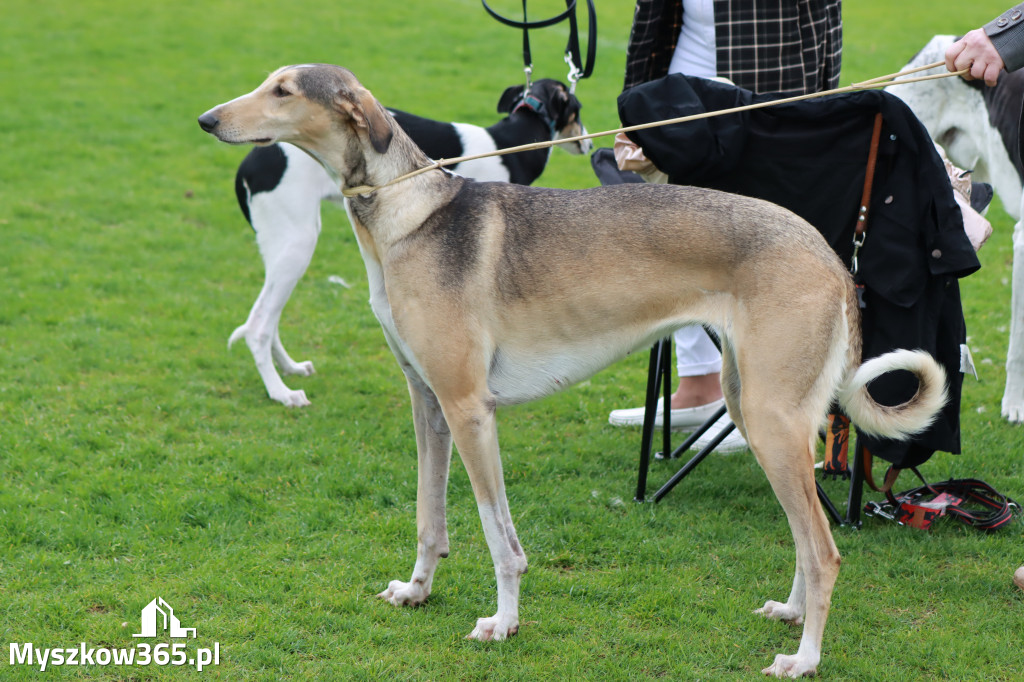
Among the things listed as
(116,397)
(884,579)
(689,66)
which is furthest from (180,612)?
(689,66)

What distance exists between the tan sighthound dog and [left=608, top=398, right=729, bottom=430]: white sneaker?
1.98 m

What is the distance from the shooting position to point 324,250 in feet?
27.0

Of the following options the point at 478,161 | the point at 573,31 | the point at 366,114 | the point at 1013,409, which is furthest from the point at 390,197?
the point at 1013,409

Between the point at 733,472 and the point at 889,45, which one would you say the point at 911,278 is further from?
the point at 889,45

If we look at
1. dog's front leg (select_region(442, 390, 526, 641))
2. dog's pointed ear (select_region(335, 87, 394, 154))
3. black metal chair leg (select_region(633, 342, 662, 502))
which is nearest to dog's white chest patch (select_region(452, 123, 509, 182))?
black metal chair leg (select_region(633, 342, 662, 502))

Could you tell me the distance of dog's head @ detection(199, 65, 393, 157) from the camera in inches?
118

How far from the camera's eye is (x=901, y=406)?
123 inches

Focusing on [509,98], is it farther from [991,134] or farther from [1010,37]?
[1010,37]

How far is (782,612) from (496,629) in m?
1.03

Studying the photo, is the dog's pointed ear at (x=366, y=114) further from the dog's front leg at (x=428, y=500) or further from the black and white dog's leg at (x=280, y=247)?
the black and white dog's leg at (x=280, y=247)

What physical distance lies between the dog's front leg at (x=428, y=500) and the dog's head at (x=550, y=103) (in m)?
3.37

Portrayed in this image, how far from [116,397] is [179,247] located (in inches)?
120

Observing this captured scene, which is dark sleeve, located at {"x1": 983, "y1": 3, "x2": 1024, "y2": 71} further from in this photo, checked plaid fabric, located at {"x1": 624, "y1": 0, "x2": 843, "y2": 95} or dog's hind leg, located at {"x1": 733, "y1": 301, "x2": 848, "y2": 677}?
dog's hind leg, located at {"x1": 733, "y1": 301, "x2": 848, "y2": 677}

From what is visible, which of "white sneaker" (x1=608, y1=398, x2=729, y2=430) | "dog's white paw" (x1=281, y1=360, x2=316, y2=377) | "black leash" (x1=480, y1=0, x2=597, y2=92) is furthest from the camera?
"dog's white paw" (x1=281, y1=360, x2=316, y2=377)
